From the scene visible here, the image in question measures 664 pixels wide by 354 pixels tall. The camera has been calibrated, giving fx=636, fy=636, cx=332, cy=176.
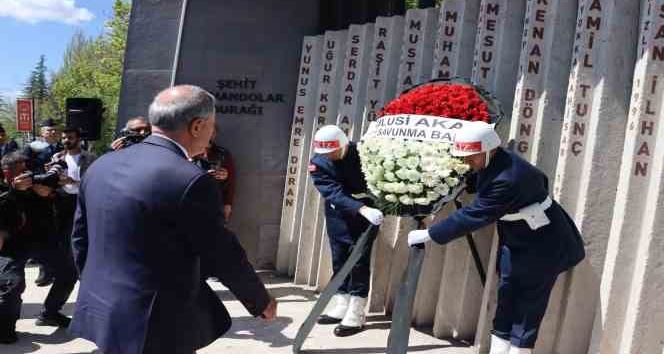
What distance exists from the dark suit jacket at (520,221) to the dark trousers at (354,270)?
1.36 m

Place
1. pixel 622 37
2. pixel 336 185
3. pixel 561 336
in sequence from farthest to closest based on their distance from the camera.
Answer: pixel 336 185
pixel 561 336
pixel 622 37

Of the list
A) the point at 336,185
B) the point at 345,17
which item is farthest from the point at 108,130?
the point at 336,185

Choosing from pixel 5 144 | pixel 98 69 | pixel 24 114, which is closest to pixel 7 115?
pixel 98 69

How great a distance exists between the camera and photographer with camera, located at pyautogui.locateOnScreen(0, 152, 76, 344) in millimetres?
4539

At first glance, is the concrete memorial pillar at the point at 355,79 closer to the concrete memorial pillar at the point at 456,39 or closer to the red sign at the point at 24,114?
the concrete memorial pillar at the point at 456,39

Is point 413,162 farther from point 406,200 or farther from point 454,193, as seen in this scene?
point 454,193

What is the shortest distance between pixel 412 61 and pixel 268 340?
2.61 metres

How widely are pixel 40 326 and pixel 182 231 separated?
3.32m

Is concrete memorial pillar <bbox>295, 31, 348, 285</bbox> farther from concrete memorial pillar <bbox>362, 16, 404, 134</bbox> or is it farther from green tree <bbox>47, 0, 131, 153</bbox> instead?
green tree <bbox>47, 0, 131, 153</bbox>

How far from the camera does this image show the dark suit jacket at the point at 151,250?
234 centimetres

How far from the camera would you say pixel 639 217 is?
12.3 ft

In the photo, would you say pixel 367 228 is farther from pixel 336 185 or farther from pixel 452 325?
pixel 452 325

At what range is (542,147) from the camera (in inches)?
170

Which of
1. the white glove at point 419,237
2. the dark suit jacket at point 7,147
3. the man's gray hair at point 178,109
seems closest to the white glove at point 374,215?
the white glove at point 419,237
